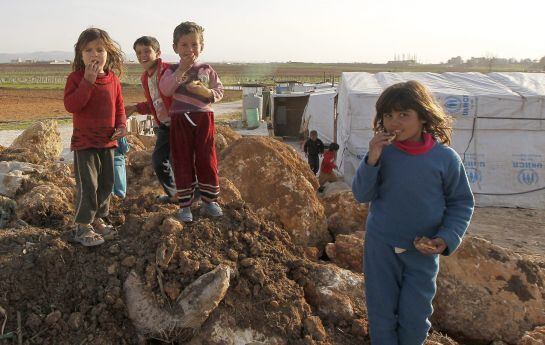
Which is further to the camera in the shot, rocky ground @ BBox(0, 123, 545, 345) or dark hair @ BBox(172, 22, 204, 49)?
dark hair @ BBox(172, 22, 204, 49)

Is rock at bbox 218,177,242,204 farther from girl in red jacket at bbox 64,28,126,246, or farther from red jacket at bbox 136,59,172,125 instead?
girl in red jacket at bbox 64,28,126,246

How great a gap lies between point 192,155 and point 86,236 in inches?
32.2

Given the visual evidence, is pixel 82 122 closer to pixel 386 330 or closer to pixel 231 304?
pixel 231 304

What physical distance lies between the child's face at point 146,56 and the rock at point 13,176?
1.45 metres

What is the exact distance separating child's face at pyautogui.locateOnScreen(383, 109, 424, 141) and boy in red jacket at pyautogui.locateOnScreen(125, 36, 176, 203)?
5.55ft

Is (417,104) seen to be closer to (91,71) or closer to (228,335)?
(228,335)

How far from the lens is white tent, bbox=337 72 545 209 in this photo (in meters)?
8.91

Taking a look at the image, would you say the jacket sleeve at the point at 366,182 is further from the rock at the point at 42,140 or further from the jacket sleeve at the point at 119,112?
the rock at the point at 42,140

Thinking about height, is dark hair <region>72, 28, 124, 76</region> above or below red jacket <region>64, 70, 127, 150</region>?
above

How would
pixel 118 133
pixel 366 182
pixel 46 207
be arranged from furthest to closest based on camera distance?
pixel 46 207 → pixel 118 133 → pixel 366 182

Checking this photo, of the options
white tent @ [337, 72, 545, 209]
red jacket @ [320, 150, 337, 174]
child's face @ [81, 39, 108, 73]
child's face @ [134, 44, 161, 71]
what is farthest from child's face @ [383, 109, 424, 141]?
white tent @ [337, 72, 545, 209]

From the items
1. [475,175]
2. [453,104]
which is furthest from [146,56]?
[475,175]

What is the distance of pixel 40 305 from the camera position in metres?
2.35

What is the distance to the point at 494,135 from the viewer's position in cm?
909
